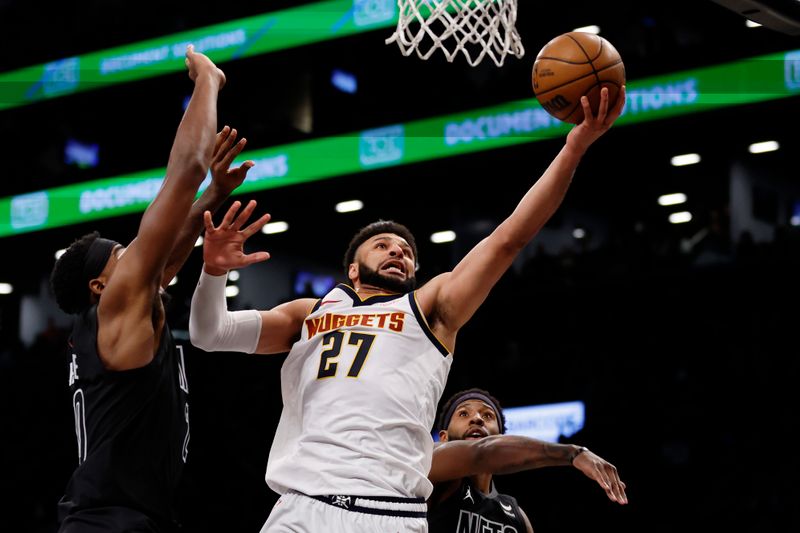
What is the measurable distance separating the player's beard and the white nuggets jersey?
0.13m

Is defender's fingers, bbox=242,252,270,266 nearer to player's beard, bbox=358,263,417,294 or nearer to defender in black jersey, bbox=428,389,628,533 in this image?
player's beard, bbox=358,263,417,294

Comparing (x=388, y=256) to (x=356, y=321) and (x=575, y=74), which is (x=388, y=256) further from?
(x=575, y=74)

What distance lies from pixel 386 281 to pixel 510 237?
64 centimetres

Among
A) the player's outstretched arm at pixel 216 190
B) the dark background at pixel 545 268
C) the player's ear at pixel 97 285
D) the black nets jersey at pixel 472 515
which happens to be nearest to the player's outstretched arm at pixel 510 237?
the player's outstretched arm at pixel 216 190

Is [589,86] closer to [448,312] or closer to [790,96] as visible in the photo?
[448,312]

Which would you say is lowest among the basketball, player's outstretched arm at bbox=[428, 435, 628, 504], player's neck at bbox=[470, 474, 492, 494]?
player's neck at bbox=[470, 474, 492, 494]

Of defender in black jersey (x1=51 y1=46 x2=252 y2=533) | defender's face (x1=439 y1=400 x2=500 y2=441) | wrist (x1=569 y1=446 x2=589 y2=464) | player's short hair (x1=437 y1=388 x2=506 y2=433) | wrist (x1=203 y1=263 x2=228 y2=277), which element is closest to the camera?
defender in black jersey (x1=51 y1=46 x2=252 y2=533)

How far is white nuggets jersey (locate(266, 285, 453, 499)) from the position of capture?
11.6 ft

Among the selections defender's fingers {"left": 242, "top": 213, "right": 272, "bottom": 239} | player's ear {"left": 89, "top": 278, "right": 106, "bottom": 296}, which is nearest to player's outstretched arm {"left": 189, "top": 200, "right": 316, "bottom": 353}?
defender's fingers {"left": 242, "top": 213, "right": 272, "bottom": 239}

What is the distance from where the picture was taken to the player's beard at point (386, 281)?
13.2 feet

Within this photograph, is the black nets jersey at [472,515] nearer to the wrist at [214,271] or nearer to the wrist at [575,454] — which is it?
Result: the wrist at [575,454]

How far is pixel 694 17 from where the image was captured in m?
12.3

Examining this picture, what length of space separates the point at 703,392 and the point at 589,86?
7.60 meters

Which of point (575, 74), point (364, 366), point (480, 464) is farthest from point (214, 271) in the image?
point (480, 464)
